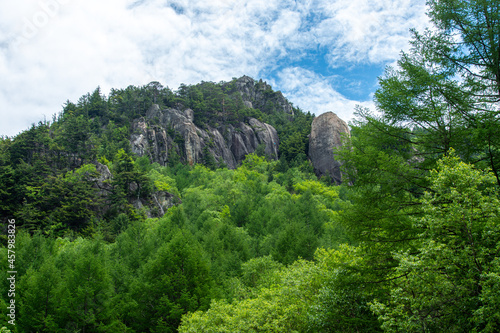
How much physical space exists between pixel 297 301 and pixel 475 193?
9.66 meters

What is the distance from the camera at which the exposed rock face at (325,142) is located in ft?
204

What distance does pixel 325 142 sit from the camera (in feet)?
213

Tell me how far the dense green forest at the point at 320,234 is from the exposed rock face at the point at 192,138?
1502 centimetres

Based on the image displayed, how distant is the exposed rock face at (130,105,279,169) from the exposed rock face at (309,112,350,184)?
11386 millimetres

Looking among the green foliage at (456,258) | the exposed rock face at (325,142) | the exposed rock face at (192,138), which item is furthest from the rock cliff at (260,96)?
the green foliage at (456,258)

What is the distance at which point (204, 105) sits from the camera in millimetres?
72500

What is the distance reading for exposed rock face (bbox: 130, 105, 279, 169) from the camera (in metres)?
60.7

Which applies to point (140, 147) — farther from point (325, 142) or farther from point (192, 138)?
point (325, 142)

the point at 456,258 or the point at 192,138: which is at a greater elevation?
the point at 192,138

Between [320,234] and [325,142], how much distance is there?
36.0 metres

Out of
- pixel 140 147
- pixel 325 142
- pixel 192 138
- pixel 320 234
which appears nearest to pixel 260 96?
pixel 325 142

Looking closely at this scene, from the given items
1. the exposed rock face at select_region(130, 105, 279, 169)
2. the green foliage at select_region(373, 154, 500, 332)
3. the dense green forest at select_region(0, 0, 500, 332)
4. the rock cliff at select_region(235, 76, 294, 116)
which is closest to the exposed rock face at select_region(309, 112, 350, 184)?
the exposed rock face at select_region(130, 105, 279, 169)

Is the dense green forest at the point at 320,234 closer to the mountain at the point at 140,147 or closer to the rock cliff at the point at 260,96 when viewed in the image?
the mountain at the point at 140,147

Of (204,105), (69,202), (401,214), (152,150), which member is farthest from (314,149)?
(401,214)
